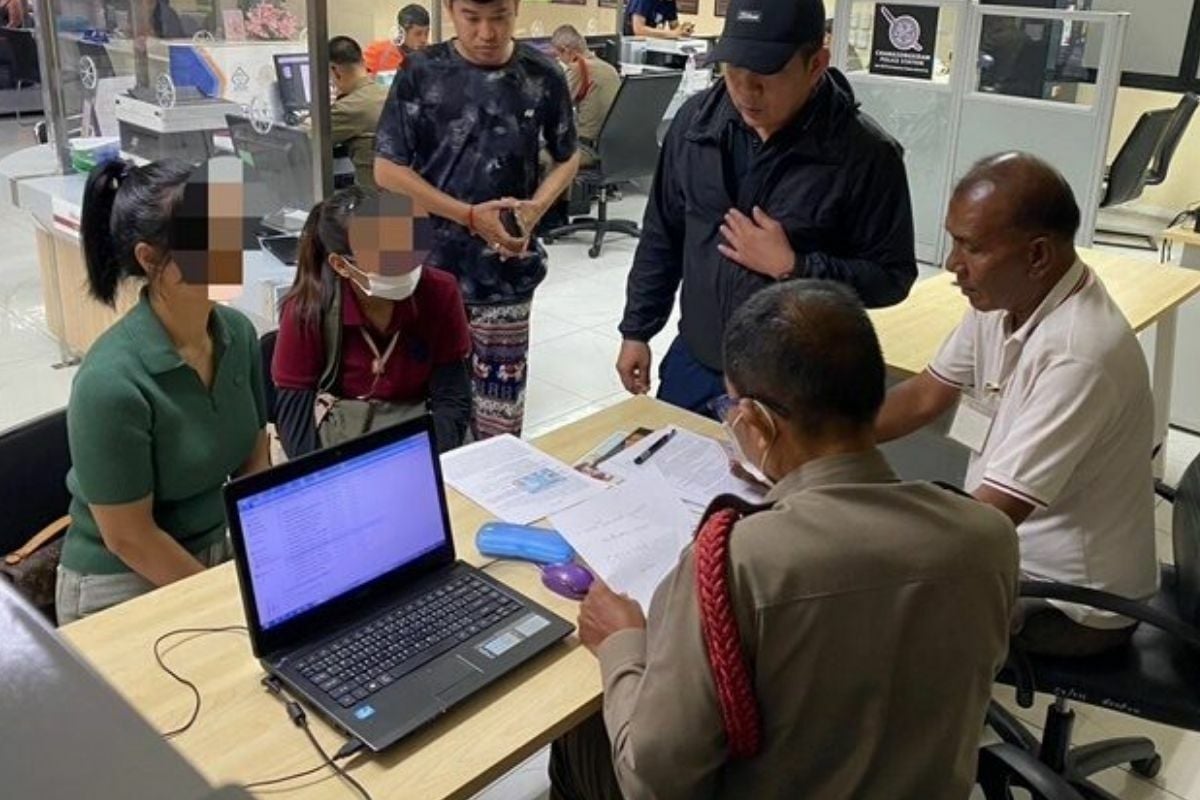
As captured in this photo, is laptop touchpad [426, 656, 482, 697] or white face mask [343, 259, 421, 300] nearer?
laptop touchpad [426, 656, 482, 697]

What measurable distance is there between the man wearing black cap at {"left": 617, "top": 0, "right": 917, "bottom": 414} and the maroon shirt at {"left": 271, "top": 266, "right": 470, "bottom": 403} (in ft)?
1.67

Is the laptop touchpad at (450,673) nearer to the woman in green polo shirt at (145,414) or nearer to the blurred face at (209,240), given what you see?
the woman in green polo shirt at (145,414)

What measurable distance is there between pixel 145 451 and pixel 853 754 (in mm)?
1136

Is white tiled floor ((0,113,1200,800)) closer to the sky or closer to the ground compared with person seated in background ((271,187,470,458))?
closer to the ground

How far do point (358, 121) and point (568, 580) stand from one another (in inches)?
156

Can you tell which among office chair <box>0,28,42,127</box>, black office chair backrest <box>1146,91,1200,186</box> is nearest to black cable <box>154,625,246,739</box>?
black office chair backrest <box>1146,91,1200,186</box>

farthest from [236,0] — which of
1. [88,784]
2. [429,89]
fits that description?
[88,784]

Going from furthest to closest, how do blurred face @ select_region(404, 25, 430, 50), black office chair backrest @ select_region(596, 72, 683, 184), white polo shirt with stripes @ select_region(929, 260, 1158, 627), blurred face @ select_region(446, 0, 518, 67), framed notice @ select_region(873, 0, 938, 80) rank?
blurred face @ select_region(404, 25, 430, 50) → framed notice @ select_region(873, 0, 938, 80) → black office chair backrest @ select_region(596, 72, 683, 184) → blurred face @ select_region(446, 0, 518, 67) → white polo shirt with stripes @ select_region(929, 260, 1158, 627)

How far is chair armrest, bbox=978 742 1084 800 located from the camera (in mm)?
1767

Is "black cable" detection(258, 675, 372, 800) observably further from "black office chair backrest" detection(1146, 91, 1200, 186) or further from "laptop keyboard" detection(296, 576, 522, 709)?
"black office chair backrest" detection(1146, 91, 1200, 186)

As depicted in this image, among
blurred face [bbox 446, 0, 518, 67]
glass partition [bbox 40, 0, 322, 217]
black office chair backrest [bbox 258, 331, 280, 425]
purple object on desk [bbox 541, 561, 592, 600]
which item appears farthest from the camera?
glass partition [bbox 40, 0, 322, 217]

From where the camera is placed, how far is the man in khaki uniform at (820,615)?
1110 millimetres

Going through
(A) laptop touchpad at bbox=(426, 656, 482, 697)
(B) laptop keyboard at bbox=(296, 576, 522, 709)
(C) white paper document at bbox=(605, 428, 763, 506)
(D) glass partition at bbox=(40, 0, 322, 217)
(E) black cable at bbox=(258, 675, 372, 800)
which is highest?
(D) glass partition at bbox=(40, 0, 322, 217)

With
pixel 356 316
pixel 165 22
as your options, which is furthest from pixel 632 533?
pixel 165 22
